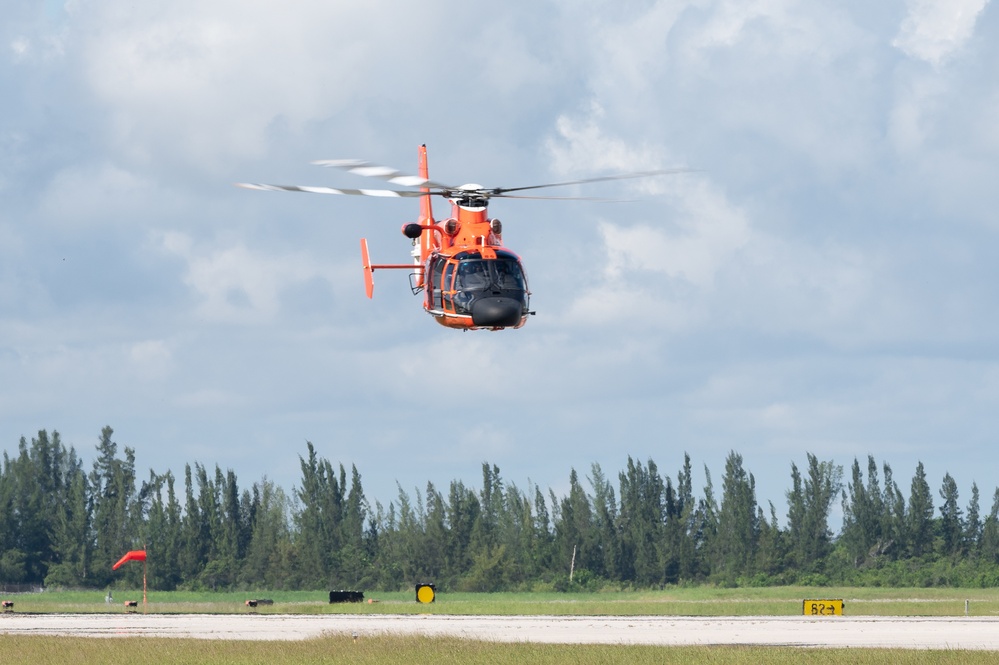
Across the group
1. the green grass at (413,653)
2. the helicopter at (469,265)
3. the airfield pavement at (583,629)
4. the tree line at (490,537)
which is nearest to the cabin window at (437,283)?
the helicopter at (469,265)

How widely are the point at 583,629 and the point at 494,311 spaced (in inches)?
474

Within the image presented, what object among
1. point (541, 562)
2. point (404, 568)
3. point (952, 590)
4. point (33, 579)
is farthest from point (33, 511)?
point (952, 590)

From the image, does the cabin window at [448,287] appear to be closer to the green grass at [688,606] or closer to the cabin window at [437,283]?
the cabin window at [437,283]

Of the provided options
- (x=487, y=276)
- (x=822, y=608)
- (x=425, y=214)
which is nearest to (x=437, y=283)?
(x=487, y=276)

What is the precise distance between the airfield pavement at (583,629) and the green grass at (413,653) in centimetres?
251

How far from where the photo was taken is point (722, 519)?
343ft

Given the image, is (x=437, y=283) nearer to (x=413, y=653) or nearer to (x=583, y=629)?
(x=413, y=653)

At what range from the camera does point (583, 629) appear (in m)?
44.2

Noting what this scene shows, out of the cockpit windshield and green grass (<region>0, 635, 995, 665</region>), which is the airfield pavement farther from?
the cockpit windshield

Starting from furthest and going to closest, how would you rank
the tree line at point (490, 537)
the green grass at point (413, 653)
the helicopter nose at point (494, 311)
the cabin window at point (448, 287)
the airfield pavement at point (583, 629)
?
the tree line at point (490, 537)
the cabin window at point (448, 287)
the helicopter nose at point (494, 311)
the airfield pavement at point (583, 629)
the green grass at point (413, 653)

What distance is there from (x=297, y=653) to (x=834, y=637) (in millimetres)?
15066

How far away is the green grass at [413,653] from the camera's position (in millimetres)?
31125

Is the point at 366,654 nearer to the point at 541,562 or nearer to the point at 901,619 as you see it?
the point at 901,619

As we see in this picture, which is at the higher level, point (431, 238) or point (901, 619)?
point (431, 238)
